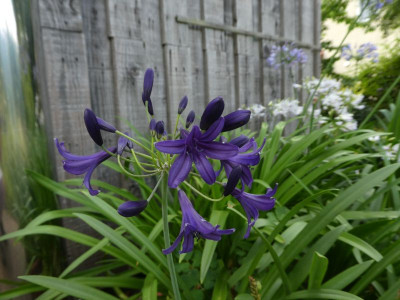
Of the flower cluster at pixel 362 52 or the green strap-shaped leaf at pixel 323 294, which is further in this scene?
the flower cluster at pixel 362 52

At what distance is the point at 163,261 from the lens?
1.20 m

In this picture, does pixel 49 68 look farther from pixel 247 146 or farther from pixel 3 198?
pixel 247 146

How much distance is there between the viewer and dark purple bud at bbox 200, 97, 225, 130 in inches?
24.6

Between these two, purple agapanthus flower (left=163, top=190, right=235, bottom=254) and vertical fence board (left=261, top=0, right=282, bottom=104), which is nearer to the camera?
purple agapanthus flower (left=163, top=190, right=235, bottom=254)

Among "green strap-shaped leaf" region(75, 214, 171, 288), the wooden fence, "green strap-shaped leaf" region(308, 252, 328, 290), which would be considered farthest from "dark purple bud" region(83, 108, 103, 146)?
the wooden fence

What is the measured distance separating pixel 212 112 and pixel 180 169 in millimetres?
139

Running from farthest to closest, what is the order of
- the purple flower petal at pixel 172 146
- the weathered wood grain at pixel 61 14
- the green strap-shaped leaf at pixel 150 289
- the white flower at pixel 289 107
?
the white flower at pixel 289 107 < the weathered wood grain at pixel 61 14 < the green strap-shaped leaf at pixel 150 289 < the purple flower petal at pixel 172 146

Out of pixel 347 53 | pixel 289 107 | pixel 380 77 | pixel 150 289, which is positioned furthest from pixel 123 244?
pixel 380 77

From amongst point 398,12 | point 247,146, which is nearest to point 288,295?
point 247,146

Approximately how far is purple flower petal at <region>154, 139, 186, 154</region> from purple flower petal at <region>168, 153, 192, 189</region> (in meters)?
0.02

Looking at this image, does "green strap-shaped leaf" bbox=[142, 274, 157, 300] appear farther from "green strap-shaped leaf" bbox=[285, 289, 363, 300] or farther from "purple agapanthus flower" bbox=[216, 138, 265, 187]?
"purple agapanthus flower" bbox=[216, 138, 265, 187]

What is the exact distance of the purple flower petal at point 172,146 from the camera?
0.59 metres

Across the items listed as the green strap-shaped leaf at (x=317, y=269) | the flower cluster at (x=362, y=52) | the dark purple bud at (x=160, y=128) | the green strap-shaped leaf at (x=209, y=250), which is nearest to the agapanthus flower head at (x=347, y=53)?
the flower cluster at (x=362, y=52)

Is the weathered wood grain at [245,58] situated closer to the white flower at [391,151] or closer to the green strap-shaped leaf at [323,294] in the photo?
the white flower at [391,151]
